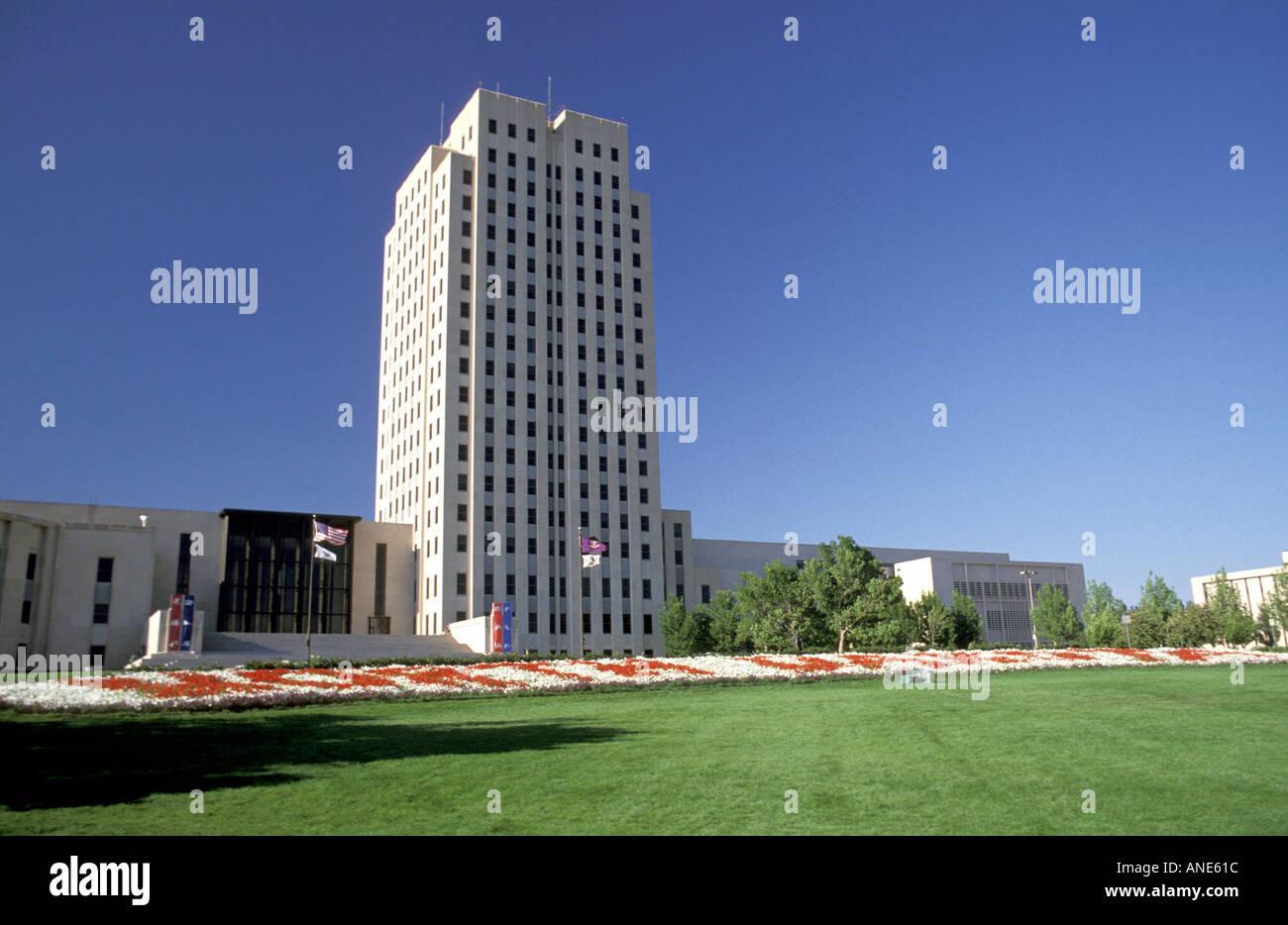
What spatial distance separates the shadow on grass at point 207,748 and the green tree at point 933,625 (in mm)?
55378

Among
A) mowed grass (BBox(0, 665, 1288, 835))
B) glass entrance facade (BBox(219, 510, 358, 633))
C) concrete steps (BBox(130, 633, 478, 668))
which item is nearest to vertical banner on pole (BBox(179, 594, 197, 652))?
concrete steps (BBox(130, 633, 478, 668))

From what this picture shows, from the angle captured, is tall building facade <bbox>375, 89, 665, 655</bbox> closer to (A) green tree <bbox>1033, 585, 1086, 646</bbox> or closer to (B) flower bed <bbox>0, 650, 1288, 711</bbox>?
(A) green tree <bbox>1033, 585, 1086, 646</bbox>

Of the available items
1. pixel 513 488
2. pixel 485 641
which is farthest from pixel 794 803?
pixel 513 488

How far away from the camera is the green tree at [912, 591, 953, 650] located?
68500 mm

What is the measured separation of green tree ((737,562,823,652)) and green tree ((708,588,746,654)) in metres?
9.61

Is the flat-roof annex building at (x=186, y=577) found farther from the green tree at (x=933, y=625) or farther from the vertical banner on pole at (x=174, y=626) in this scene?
the green tree at (x=933, y=625)

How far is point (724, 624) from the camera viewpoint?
62844 millimetres

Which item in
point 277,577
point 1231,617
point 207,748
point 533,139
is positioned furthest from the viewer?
point 533,139

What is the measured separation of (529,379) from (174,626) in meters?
43.9
